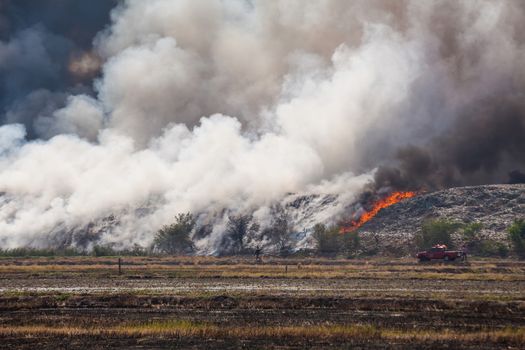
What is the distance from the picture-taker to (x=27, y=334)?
2717cm

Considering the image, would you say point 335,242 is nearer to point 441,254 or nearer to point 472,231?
point 472,231

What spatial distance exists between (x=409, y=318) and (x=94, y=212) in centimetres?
15320

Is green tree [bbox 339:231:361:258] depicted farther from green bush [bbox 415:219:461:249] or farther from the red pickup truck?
the red pickup truck

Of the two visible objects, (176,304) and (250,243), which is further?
(250,243)

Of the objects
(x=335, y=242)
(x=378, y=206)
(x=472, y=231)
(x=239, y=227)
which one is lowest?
(x=335, y=242)

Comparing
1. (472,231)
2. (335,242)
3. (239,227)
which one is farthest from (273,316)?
(239,227)

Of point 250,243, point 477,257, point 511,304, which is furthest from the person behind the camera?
point 250,243

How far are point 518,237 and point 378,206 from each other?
38822 millimetres

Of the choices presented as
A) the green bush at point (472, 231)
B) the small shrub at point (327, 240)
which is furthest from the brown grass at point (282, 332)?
the small shrub at point (327, 240)

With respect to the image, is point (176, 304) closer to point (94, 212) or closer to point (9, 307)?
point (9, 307)

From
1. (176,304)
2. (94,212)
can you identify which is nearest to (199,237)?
(94,212)

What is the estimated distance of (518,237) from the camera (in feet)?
331

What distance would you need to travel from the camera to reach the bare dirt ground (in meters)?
24.8

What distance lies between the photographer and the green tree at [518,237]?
98900 millimetres
